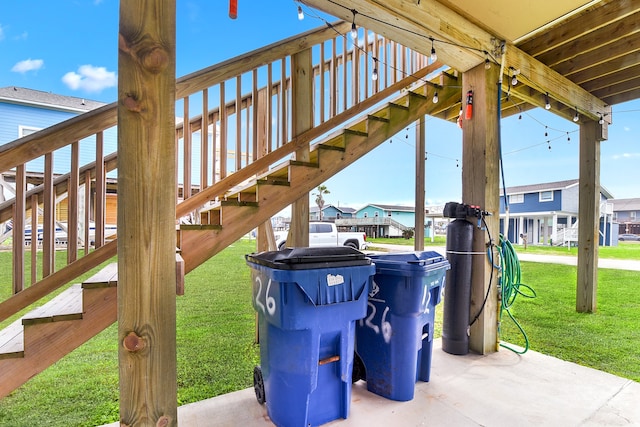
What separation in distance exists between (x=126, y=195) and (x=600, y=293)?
6568 mm

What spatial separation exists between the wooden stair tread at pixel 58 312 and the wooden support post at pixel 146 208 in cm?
71

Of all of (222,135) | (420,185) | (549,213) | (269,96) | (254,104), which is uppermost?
(269,96)

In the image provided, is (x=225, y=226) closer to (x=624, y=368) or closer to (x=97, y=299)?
(x=97, y=299)

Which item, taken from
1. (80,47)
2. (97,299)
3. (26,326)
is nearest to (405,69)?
(97,299)

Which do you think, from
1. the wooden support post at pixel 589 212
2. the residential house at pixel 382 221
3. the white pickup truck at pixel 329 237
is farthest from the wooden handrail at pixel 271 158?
the residential house at pixel 382 221

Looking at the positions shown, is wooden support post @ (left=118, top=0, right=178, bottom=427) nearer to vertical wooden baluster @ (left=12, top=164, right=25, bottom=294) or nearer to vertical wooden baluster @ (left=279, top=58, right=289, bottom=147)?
vertical wooden baluster @ (left=12, top=164, right=25, bottom=294)

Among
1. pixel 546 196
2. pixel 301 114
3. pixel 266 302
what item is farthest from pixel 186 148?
pixel 546 196

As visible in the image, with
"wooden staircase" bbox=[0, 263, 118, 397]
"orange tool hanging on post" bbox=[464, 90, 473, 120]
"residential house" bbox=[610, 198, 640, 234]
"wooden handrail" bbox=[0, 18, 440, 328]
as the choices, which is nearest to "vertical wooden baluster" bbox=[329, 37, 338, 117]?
"wooden handrail" bbox=[0, 18, 440, 328]

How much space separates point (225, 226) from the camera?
2.18 meters

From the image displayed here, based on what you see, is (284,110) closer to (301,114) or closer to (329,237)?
(301,114)

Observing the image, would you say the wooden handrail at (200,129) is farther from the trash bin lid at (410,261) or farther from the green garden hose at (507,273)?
the green garden hose at (507,273)

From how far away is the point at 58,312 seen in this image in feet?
5.38

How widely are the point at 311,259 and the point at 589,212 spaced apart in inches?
158

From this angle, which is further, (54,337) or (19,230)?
(19,230)
